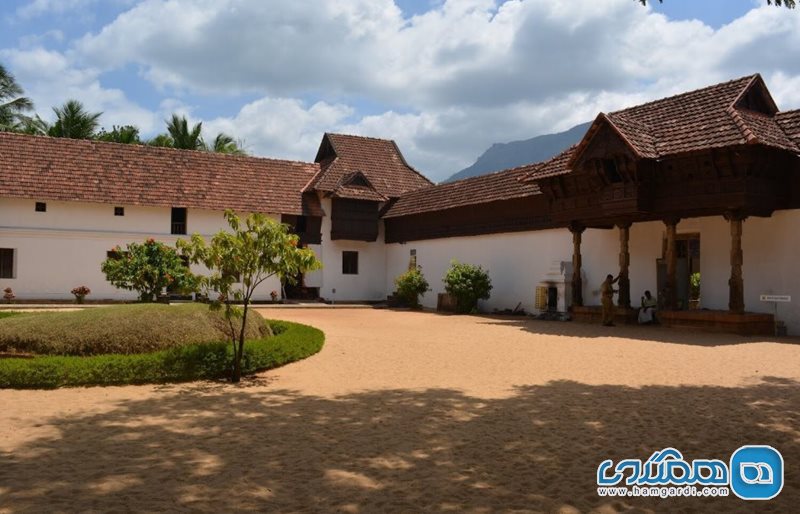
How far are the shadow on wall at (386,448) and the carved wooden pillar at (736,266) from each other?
6860mm

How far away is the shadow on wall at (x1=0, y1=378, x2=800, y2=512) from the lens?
14.1 feet

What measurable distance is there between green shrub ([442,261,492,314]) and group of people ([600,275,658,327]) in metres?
5.62

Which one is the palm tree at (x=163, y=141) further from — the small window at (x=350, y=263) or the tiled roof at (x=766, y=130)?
the tiled roof at (x=766, y=130)

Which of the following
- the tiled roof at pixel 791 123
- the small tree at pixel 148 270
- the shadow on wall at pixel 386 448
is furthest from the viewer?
the small tree at pixel 148 270

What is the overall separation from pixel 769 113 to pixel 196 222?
2135 centimetres

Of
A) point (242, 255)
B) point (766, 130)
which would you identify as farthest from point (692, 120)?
point (242, 255)

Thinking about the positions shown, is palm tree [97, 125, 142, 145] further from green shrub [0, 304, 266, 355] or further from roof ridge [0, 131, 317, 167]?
green shrub [0, 304, 266, 355]

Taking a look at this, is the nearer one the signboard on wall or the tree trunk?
the tree trunk

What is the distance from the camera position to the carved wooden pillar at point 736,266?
14484mm

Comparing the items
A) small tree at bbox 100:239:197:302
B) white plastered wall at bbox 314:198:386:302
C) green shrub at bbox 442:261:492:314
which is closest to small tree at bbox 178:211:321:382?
small tree at bbox 100:239:197:302

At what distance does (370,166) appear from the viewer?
102ft

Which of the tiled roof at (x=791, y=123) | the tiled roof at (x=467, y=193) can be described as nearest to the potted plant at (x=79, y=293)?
the tiled roof at (x=467, y=193)

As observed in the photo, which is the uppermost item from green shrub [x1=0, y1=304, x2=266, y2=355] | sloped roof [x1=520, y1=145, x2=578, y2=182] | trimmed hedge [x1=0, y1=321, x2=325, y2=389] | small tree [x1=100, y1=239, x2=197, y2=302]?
sloped roof [x1=520, y1=145, x2=578, y2=182]

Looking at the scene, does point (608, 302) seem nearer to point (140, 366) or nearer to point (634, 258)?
point (634, 258)
